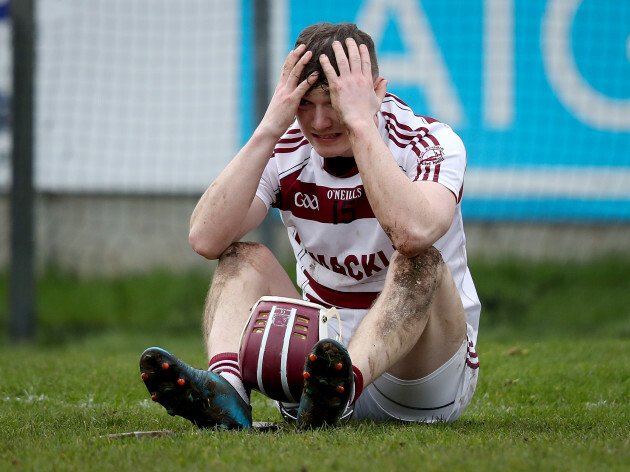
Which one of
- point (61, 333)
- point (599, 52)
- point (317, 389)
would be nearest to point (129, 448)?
point (317, 389)

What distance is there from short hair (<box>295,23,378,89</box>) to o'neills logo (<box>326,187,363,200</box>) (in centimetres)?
43

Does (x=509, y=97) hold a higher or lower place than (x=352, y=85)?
lower

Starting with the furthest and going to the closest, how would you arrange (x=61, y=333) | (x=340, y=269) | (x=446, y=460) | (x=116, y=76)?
(x=116, y=76)
(x=61, y=333)
(x=340, y=269)
(x=446, y=460)

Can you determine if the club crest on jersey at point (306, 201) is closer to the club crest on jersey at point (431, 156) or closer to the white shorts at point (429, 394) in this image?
the club crest on jersey at point (431, 156)

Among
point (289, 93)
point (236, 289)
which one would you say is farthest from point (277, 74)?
point (236, 289)

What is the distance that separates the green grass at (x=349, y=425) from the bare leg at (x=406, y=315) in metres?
0.27

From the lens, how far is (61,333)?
8.66 metres

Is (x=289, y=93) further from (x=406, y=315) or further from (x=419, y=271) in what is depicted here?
(x=406, y=315)

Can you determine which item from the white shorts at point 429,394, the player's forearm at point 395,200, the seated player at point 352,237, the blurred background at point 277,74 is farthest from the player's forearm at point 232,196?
the blurred background at point 277,74

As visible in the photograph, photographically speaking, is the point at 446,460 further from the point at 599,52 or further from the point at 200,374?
the point at 599,52

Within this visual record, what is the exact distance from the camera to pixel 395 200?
339 centimetres

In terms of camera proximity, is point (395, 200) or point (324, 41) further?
point (324, 41)

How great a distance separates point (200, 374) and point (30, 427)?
80 cm

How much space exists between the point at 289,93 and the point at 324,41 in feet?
0.82
